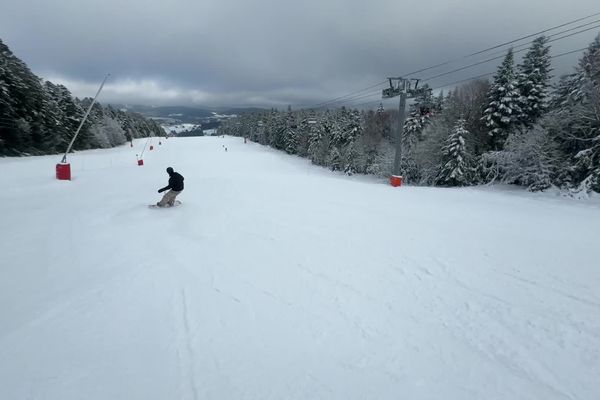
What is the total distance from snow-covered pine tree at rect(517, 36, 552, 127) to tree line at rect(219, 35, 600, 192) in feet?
0.24

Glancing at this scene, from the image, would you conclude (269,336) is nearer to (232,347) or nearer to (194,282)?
(232,347)

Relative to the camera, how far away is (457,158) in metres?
27.5

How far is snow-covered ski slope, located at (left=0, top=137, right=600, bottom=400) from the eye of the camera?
10.1 feet

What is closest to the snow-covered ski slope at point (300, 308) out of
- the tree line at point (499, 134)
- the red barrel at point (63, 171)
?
the red barrel at point (63, 171)

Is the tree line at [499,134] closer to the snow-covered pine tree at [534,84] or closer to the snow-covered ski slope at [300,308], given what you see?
the snow-covered pine tree at [534,84]

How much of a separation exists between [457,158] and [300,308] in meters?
28.0

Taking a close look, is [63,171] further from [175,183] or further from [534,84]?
[534,84]

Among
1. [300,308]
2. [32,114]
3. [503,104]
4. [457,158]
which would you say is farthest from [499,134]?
[32,114]

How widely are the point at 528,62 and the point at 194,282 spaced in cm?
3327

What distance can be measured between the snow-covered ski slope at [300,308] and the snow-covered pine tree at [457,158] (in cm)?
2054

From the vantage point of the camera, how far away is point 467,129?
2994 cm

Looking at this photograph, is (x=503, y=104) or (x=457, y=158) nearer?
(x=503, y=104)

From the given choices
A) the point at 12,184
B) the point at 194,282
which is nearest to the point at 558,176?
the point at 194,282

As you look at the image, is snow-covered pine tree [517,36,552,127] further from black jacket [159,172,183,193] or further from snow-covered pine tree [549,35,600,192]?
black jacket [159,172,183,193]
